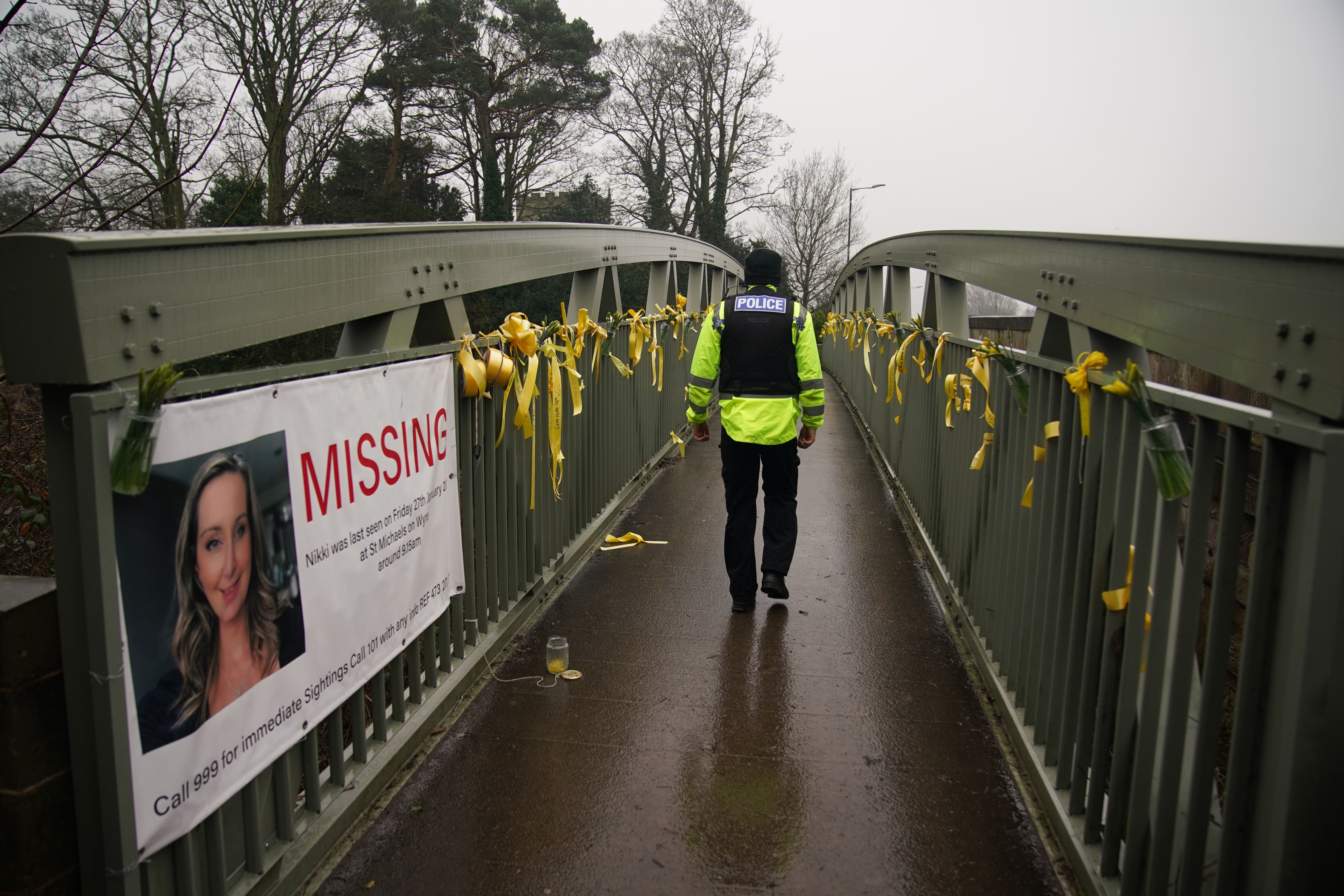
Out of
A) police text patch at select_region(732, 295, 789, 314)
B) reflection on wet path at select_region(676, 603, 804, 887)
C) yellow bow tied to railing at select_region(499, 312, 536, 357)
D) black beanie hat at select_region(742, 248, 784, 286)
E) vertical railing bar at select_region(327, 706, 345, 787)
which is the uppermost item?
black beanie hat at select_region(742, 248, 784, 286)

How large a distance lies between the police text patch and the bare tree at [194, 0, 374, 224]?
961 cm

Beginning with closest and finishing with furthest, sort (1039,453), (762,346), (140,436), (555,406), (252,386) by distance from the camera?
(140,436) → (252,386) → (1039,453) → (555,406) → (762,346)

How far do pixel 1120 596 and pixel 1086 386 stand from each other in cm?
Answer: 62

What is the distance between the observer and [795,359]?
205 inches

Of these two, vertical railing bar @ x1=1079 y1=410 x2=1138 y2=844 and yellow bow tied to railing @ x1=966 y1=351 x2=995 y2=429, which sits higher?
yellow bow tied to railing @ x1=966 y1=351 x2=995 y2=429

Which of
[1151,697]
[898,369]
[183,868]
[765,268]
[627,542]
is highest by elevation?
[765,268]

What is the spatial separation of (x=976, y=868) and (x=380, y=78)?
2530 cm

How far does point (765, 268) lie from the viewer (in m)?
5.27

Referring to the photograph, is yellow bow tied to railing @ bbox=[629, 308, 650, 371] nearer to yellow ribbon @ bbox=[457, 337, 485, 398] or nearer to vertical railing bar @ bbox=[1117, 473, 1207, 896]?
yellow ribbon @ bbox=[457, 337, 485, 398]

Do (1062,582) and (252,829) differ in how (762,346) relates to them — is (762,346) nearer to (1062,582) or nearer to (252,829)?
(1062,582)

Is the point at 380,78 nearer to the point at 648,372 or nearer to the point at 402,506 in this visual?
the point at 648,372

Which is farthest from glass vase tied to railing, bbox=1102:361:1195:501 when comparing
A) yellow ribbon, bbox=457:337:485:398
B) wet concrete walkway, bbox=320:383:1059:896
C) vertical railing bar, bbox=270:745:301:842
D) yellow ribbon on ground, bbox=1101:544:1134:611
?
yellow ribbon, bbox=457:337:485:398

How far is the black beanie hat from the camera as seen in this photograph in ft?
17.2

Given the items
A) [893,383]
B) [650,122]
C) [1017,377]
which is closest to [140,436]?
[1017,377]
